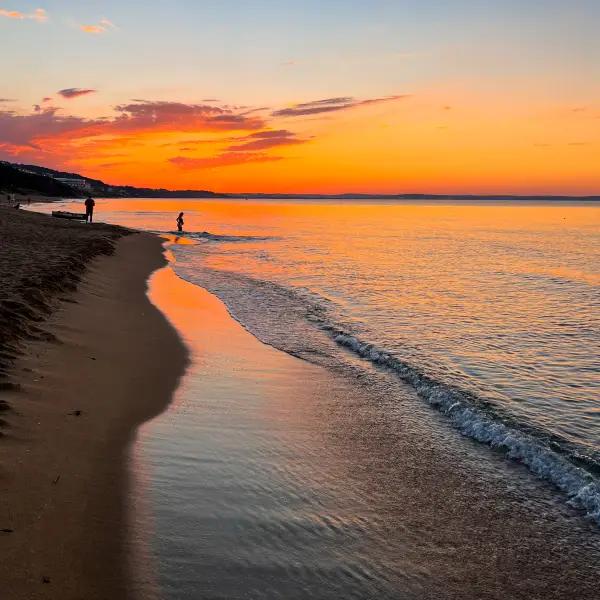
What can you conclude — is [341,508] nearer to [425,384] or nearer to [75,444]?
[75,444]

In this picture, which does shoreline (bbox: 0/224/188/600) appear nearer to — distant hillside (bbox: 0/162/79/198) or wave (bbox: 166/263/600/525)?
wave (bbox: 166/263/600/525)

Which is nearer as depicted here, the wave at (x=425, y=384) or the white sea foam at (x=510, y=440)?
the white sea foam at (x=510, y=440)

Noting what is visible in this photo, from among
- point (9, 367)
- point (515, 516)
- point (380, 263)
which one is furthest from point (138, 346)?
point (380, 263)

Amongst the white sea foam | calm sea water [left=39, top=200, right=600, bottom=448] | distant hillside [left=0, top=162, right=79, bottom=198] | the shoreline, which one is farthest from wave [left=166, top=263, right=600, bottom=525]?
distant hillside [left=0, top=162, right=79, bottom=198]

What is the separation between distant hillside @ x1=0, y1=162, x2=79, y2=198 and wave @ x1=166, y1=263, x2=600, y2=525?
141421mm

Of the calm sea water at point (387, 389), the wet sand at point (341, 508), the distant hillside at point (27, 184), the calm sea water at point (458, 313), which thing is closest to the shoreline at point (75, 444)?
the wet sand at point (341, 508)

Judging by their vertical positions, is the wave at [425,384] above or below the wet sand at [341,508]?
above

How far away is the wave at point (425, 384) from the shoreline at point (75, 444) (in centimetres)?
386

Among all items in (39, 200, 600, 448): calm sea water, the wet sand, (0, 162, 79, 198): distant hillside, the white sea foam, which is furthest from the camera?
(0, 162, 79, 198): distant hillside

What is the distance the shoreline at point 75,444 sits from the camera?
4.82 m

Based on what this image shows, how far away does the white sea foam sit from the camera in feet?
24.6

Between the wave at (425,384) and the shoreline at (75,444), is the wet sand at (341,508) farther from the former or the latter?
the shoreline at (75,444)

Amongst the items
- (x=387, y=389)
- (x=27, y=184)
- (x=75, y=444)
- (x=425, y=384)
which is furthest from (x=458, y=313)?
(x=27, y=184)

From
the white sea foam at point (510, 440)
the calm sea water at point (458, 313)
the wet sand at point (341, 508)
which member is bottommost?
the wet sand at point (341, 508)
